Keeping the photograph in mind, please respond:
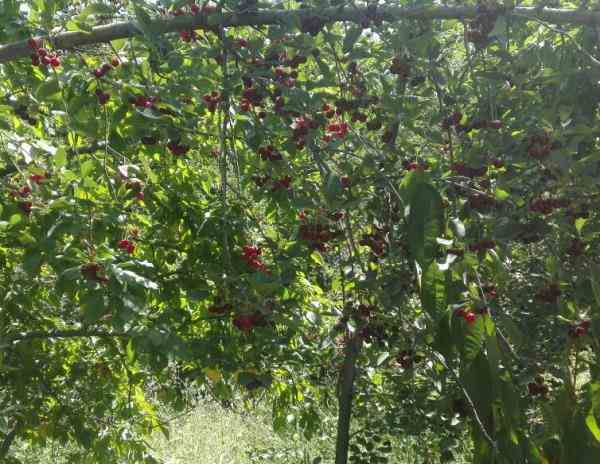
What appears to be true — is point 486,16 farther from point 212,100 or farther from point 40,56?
point 40,56

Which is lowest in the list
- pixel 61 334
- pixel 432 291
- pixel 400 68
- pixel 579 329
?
pixel 432 291

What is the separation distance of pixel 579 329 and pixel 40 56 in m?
1.42

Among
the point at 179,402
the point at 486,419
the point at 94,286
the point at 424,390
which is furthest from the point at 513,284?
the point at 486,419

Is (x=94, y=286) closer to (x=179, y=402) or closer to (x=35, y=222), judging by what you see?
(x=35, y=222)

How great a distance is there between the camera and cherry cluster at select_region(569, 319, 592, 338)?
1.40 meters

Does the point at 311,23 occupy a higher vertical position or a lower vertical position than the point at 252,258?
higher

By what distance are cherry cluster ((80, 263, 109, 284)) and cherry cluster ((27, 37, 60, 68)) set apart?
1.73ft

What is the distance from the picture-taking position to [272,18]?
1.94 meters

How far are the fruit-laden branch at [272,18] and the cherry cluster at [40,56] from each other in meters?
0.03

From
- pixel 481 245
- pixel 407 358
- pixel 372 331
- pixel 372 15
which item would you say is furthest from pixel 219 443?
pixel 481 245

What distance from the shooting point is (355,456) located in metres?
3.56

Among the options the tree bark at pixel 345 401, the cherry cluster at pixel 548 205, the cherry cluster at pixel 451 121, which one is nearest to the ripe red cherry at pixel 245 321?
the cherry cluster at pixel 451 121

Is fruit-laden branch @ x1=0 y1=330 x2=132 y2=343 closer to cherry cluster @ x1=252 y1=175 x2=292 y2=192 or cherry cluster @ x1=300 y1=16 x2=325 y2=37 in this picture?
cherry cluster @ x1=252 y1=175 x2=292 y2=192

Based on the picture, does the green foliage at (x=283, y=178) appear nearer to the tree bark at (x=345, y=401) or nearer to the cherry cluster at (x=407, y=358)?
the cherry cluster at (x=407, y=358)
